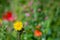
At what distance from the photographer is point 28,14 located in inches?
131

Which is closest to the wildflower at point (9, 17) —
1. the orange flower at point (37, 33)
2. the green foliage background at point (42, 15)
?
the green foliage background at point (42, 15)

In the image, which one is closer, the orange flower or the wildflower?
the orange flower

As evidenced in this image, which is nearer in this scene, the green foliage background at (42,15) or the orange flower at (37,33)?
the orange flower at (37,33)

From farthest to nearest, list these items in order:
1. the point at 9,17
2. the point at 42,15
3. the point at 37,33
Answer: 1. the point at 9,17
2. the point at 42,15
3. the point at 37,33

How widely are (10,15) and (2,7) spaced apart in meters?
0.56

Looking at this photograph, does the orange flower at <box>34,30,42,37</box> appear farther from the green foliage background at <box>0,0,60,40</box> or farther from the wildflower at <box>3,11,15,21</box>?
the wildflower at <box>3,11,15,21</box>

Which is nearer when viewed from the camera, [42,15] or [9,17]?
[42,15]

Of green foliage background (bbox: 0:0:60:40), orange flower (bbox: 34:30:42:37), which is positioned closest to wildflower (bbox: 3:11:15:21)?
green foliage background (bbox: 0:0:60:40)

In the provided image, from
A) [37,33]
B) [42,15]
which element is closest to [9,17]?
[42,15]

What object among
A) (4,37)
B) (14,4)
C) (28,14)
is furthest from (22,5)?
(4,37)

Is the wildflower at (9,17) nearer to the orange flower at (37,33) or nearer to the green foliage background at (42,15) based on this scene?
the green foliage background at (42,15)

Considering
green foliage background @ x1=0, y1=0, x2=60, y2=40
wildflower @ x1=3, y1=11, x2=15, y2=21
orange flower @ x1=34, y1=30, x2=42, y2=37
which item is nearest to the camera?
orange flower @ x1=34, y1=30, x2=42, y2=37

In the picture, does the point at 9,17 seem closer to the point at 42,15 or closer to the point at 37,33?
the point at 42,15

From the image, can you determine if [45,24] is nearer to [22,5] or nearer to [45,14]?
[45,14]
